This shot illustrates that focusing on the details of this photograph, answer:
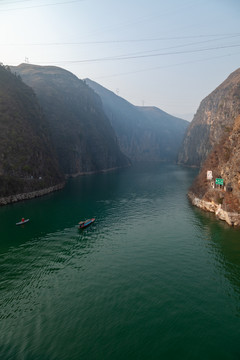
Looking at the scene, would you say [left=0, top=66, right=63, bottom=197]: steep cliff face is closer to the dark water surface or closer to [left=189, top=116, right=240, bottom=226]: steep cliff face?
the dark water surface

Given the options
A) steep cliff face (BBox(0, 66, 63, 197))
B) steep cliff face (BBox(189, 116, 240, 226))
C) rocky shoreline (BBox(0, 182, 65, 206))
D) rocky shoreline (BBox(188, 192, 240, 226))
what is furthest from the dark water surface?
steep cliff face (BBox(0, 66, 63, 197))

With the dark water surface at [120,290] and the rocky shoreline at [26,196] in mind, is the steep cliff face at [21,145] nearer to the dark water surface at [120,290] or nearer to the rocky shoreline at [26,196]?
the rocky shoreline at [26,196]

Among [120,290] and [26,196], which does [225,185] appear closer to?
[120,290]

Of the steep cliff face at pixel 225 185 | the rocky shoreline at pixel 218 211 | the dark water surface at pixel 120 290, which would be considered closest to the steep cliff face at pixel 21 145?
the dark water surface at pixel 120 290

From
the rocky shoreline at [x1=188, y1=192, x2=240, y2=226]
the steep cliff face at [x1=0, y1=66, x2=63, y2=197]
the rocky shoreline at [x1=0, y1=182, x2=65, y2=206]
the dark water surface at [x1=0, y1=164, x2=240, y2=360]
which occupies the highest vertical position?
the steep cliff face at [x1=0, y1=66, x2=63, y2=197]

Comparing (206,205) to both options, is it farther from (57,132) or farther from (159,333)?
(57,132)

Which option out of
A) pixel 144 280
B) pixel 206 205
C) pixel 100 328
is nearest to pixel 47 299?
pixel 100 328
